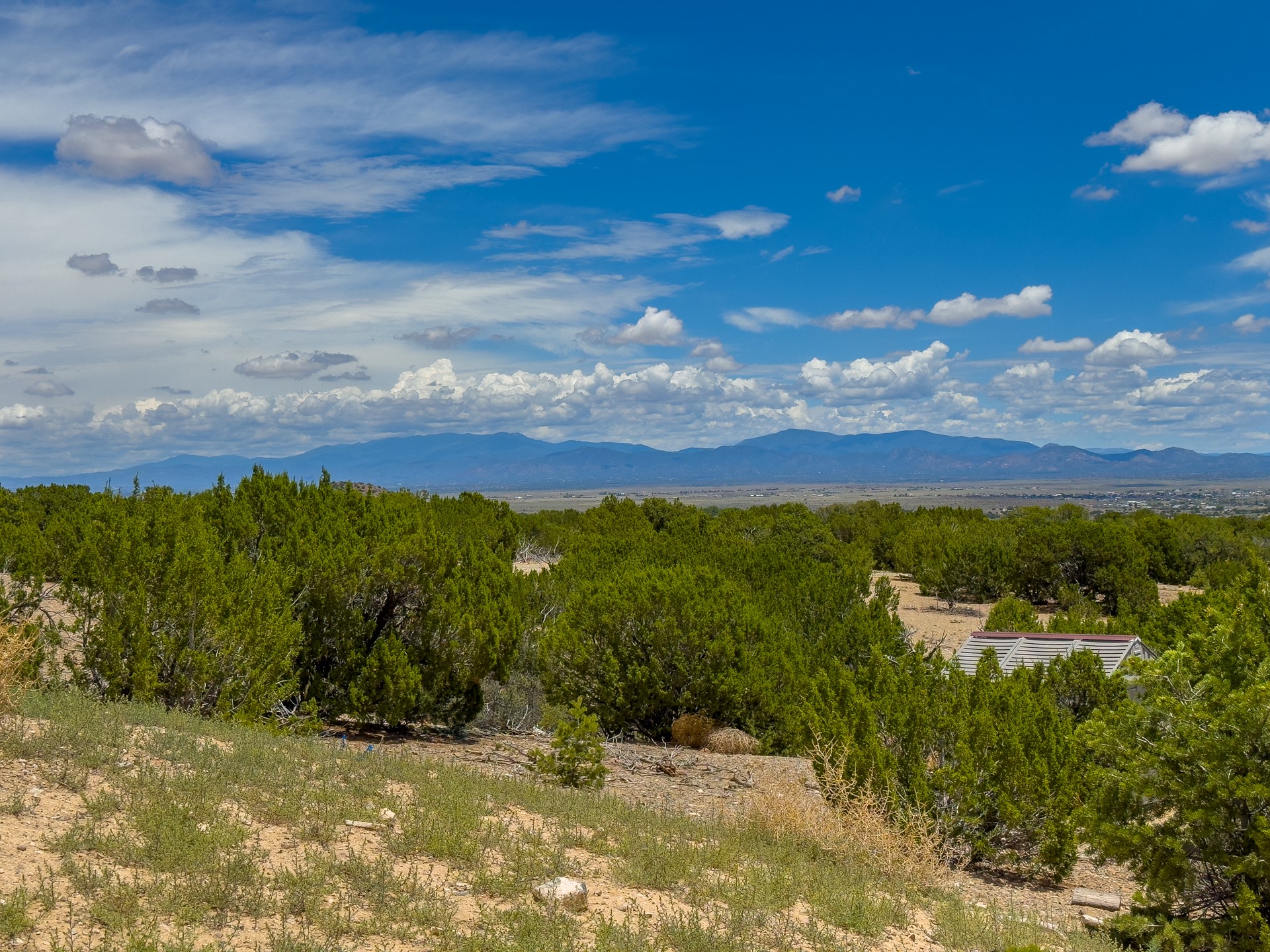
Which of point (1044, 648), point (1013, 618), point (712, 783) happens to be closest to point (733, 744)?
point (712, 783)

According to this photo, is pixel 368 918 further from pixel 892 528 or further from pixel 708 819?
pixel 892 528

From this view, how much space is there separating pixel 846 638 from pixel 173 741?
442 inches

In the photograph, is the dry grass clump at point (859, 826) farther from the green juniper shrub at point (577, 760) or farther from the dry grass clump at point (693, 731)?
the dry grass clump at point (693, 731)

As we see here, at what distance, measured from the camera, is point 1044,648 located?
1642 centimetres

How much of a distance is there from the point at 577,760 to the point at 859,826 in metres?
2.82

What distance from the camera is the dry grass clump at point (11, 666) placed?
23.8ft

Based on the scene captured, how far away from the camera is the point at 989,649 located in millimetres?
11195

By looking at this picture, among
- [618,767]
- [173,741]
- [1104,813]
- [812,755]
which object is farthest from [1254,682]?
[173,741]

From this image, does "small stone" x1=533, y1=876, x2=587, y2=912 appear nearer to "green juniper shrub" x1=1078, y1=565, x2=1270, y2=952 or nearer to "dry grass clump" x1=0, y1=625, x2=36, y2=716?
"green juniper shrub" x1=1078, y1=565, x2=1270, y2=952

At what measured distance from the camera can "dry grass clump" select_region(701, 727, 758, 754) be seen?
42.2 ft

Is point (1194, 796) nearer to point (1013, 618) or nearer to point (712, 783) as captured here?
point (712, 783)

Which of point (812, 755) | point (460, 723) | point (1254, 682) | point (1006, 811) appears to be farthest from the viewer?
point (460, 723)

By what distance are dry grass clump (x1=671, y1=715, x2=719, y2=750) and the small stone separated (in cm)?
764

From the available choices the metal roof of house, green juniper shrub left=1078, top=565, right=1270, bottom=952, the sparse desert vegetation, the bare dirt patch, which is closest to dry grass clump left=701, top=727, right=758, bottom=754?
the sparse desert vegetation
